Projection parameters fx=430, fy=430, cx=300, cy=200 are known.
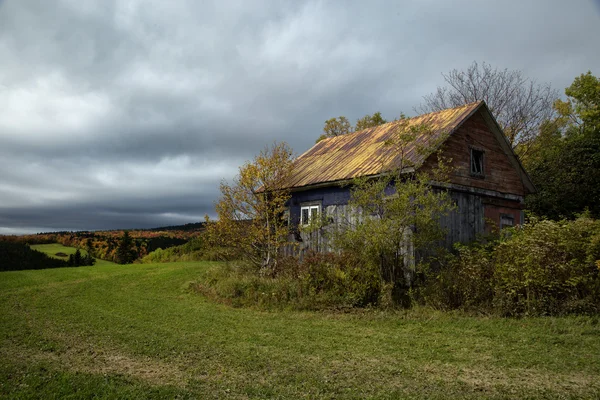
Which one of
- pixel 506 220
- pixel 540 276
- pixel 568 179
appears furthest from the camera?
pixel 568 179

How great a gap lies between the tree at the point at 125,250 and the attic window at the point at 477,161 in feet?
71.4

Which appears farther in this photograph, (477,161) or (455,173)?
(477,161)

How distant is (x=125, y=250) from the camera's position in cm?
2800

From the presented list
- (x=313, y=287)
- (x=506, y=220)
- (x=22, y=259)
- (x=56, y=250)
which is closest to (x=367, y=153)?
(x=506, y=220)

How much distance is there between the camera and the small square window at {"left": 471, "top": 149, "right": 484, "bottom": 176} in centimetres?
1623

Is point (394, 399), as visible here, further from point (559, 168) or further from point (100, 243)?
point (100, 243)

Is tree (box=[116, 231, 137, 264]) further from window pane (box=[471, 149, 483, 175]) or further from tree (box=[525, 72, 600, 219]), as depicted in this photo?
tree (box=[525, 72, 600, 219])

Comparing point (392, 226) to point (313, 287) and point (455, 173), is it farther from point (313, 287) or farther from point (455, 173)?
point (455, 173)

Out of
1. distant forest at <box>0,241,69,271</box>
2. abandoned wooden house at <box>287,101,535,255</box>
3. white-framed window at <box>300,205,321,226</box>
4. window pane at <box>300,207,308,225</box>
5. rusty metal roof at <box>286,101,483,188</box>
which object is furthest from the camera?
distant forest at <box>0,241,69,271</box>

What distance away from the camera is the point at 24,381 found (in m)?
5.73

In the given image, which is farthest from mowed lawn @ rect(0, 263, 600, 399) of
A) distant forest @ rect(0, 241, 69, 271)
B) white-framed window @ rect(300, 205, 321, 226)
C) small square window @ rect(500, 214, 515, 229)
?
distant forest @ rect(0, 241, 69, 271)

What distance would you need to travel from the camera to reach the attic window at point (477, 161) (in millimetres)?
16234

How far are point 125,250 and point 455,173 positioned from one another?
21.6m

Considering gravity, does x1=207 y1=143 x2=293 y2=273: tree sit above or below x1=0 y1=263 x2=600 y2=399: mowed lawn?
above
